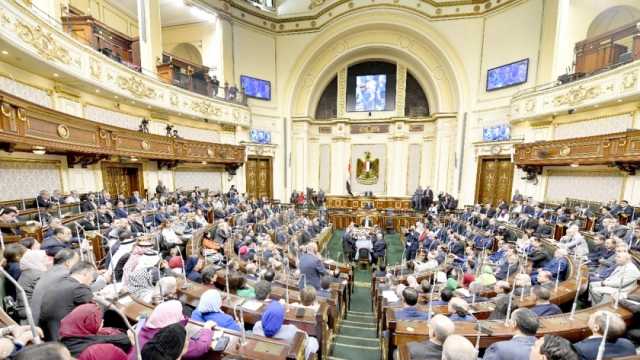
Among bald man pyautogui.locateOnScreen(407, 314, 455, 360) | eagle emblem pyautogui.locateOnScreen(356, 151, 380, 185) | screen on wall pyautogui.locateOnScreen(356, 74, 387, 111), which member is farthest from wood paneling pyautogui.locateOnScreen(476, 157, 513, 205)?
bald man pyautogui.locateOnScreen(407, 314, 455, 360)

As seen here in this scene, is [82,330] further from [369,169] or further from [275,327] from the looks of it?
[369,169]

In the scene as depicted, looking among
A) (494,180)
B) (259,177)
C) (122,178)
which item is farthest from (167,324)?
(494,180)

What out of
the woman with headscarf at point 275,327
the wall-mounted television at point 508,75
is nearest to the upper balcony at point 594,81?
the wall-mounted television at point 508,75

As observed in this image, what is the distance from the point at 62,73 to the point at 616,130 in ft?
54.1

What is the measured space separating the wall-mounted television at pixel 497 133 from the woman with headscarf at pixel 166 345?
14.7 meters

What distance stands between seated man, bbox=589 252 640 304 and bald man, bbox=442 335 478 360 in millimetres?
3300

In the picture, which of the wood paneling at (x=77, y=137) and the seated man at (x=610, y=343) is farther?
the wood paneling at (x=77, y=137)

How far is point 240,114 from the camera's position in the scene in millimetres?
14195

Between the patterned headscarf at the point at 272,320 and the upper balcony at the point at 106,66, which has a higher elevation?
the upper balcony at the point at 106,66

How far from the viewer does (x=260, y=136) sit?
15.6 m

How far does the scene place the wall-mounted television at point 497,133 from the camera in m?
12.2

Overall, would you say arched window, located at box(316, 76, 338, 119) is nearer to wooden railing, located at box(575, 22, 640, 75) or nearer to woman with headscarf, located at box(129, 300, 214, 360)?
wooden railing, located at box(575, 22, 640, 75)

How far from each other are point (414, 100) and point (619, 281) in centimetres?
1502

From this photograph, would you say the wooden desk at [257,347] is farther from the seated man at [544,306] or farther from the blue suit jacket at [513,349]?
the seated man at [544,306]
